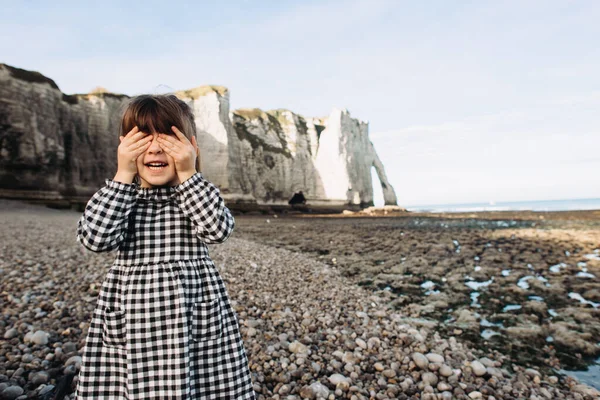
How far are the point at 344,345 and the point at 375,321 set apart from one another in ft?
3.69

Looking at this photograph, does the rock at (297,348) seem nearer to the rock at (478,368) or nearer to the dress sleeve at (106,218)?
the rock at (478,368)

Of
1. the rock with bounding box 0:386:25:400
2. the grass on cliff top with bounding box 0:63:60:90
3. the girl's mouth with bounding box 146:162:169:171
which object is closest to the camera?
the girl's mouth with bounding box 146:162:169:171

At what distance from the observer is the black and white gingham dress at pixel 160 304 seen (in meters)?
1.87

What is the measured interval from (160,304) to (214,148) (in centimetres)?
4573

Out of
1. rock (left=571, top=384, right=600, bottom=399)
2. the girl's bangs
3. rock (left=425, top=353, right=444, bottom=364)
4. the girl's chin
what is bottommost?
rock (left=571, top=384, right=600, bottom=399)

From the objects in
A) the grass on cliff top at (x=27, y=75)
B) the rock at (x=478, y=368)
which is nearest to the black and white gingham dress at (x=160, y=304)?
the rock at (x=478, y=368)

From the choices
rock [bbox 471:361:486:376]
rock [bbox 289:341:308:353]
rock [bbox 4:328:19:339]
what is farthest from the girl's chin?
rock [bbox 471:361:486:376]

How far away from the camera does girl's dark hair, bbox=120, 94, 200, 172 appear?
207 centimetres

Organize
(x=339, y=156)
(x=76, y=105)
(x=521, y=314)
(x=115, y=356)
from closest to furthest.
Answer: (x=115, y=356) → (x=521, y=314) → (x=76, y=105) → (x=339, y=156)

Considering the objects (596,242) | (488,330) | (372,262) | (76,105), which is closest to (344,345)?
(488,330)

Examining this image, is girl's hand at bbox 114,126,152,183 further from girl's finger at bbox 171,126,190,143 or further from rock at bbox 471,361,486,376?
rock at bbox 471,361,486,376

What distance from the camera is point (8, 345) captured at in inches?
140

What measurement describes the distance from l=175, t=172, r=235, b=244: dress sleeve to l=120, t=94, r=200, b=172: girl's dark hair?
350mm

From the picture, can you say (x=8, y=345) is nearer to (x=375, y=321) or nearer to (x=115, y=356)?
(x=115, y=356)
